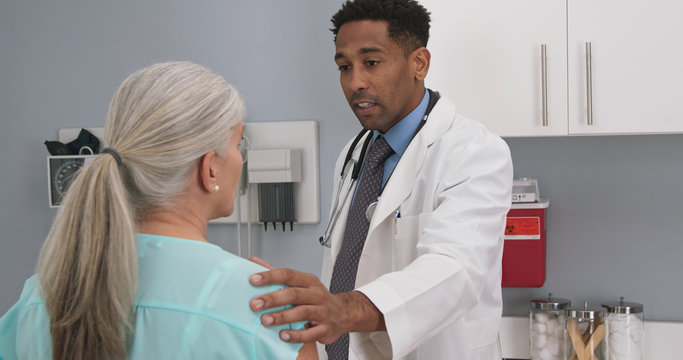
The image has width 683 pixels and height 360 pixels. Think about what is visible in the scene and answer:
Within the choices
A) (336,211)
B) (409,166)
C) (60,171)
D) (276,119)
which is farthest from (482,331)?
(60,171)

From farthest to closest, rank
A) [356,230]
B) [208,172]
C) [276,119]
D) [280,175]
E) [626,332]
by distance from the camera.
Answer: [276,119], [280,175], [626,332], [356,230], [208,172]

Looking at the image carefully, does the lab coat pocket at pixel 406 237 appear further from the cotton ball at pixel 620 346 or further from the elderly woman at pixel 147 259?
the cotton ball at pixel 620 346

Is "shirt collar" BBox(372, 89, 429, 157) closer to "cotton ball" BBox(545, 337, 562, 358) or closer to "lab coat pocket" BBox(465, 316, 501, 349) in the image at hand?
"lab coat pocket" BBox(465, 316, 501, 349)

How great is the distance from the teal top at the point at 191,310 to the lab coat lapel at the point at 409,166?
0.59 metres

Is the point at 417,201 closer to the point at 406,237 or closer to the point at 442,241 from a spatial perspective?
the point at 406,237

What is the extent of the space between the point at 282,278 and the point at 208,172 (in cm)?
19

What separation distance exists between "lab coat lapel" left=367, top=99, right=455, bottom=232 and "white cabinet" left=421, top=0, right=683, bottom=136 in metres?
0.27

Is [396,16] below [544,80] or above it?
above

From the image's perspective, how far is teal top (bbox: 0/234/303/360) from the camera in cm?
76

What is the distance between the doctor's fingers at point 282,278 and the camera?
79 cm

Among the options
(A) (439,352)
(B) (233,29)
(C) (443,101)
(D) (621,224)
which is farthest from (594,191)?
(B) (233,29)

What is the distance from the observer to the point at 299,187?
6.89 feet

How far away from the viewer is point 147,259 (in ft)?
2.67

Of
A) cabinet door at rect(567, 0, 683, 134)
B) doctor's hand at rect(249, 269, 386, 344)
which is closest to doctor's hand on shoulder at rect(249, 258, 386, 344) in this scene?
doctor's hand at rect(249, 269, 386, 344)
